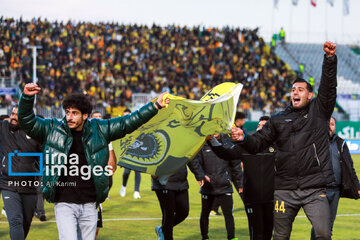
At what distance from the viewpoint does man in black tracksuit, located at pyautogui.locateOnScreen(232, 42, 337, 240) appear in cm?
721

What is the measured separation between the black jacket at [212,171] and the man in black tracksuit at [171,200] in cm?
76

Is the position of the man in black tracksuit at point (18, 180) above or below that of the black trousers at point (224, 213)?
above

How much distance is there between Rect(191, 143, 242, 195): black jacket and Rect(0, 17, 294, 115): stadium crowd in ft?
89.1

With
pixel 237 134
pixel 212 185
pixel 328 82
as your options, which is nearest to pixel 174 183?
pixel 212 185

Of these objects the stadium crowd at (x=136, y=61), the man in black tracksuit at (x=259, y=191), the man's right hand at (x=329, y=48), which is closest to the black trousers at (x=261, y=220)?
the man in black tracksuit at (x=259, y=191)

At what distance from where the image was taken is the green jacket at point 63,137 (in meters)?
6.18

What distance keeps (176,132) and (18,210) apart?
2.30m

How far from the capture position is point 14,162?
29.2 feet

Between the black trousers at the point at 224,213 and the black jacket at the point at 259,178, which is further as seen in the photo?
the black trousers at the point at 224,213

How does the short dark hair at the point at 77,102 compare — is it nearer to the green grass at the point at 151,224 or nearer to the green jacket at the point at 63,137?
the green jacket at the point at 63,137

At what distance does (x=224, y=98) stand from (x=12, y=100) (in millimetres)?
31601

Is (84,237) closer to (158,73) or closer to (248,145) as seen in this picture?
(248,145)

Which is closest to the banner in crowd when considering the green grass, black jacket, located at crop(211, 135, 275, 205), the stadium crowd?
black jacket, located at crop(211, 135, 275, 205)

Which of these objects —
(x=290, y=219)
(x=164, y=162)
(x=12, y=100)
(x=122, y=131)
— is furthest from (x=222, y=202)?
(x=12, y=100)
